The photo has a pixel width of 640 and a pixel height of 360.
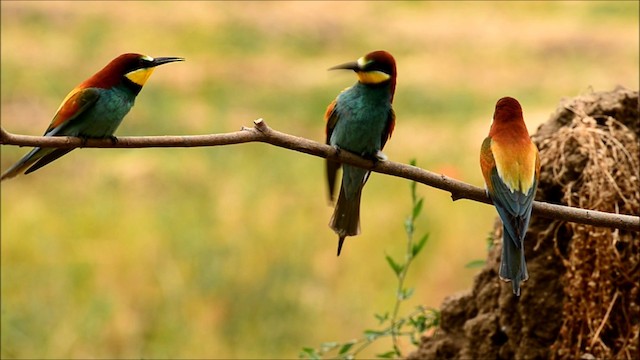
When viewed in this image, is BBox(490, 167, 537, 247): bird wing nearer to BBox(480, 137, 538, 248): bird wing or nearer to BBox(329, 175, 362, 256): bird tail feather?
BBox(480, 137, 538, 248): bird wing

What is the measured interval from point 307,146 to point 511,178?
266 mm

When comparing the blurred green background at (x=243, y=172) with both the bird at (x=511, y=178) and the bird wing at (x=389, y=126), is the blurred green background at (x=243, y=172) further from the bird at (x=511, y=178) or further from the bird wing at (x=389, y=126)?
the bird at (x=511, y=178)

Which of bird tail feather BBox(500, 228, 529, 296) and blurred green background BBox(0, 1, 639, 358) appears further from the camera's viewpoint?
blurred green background BBox(0, 1, 639, 358)

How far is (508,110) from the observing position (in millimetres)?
1239

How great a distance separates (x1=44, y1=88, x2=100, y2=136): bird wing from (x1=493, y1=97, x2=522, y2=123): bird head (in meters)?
0.49

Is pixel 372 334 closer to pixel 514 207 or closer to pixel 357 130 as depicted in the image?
pixel 357 130

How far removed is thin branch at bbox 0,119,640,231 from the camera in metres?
1.02

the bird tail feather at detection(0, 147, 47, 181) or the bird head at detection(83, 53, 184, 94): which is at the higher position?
the bird head at detection(83, 53, 184, 94)

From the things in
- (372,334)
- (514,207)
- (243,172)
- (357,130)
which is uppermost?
(243,172)

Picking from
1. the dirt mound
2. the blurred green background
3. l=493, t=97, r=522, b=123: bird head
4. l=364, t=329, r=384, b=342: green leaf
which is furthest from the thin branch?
the blurred green background

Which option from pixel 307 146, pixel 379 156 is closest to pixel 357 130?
pixel 379 156

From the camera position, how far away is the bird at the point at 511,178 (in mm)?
1179

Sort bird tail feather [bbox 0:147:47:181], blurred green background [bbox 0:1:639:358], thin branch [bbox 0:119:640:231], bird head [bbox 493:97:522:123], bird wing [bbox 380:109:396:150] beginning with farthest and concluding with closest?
blurred green background [bbox 0:1:639:358]
bird wing [bbox 380:109:396:150]
bird head [bbox 493:97:522:123]
bird tail feather [bbox 0:147:47:181]
thin branch [bbox 0:119:640:231]

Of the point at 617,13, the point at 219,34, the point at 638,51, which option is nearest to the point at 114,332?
the point at 219,34
